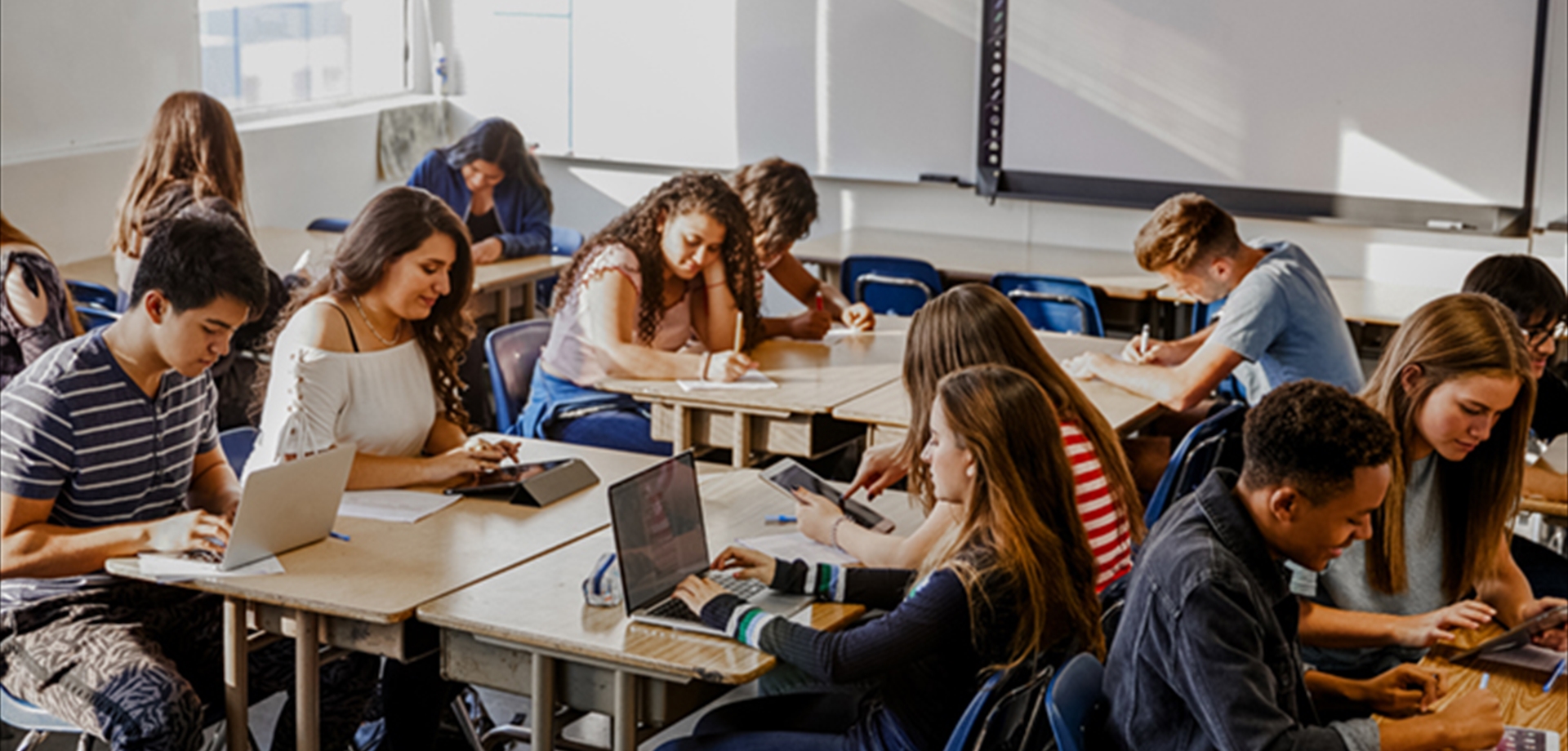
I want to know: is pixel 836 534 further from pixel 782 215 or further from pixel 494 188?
pixel 494 188

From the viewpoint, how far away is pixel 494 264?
627cm

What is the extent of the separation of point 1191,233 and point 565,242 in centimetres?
330

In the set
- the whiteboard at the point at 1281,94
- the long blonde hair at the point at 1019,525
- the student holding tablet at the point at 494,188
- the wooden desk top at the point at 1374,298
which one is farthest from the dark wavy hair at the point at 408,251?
the whiteboard at the point at 1281,94

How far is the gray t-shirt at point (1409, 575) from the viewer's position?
275 cm

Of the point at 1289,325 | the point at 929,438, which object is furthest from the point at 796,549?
the point at 1289,325

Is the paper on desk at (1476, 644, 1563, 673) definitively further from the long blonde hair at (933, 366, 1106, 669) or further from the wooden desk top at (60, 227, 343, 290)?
the wooden desk top at (60, 227, 343, 290)

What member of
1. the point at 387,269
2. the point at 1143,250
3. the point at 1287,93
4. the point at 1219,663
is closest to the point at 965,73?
the point at 1287,93

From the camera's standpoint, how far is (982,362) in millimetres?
2988

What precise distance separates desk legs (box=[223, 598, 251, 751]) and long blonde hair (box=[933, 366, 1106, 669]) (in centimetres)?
128

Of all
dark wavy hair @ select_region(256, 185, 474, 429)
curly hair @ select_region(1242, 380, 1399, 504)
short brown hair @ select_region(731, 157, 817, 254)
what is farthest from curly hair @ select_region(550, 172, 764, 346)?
curly hair @ select_region(1242, 380, 1399, 504)

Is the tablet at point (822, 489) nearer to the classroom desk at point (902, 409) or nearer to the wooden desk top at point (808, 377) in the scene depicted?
the classroom desk at point (902, 409)

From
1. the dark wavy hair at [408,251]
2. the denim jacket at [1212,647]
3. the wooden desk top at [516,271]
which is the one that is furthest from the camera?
the wooden desk top at [516,271]

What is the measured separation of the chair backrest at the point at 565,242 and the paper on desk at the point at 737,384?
95.7 inches

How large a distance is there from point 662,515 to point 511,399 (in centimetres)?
203
